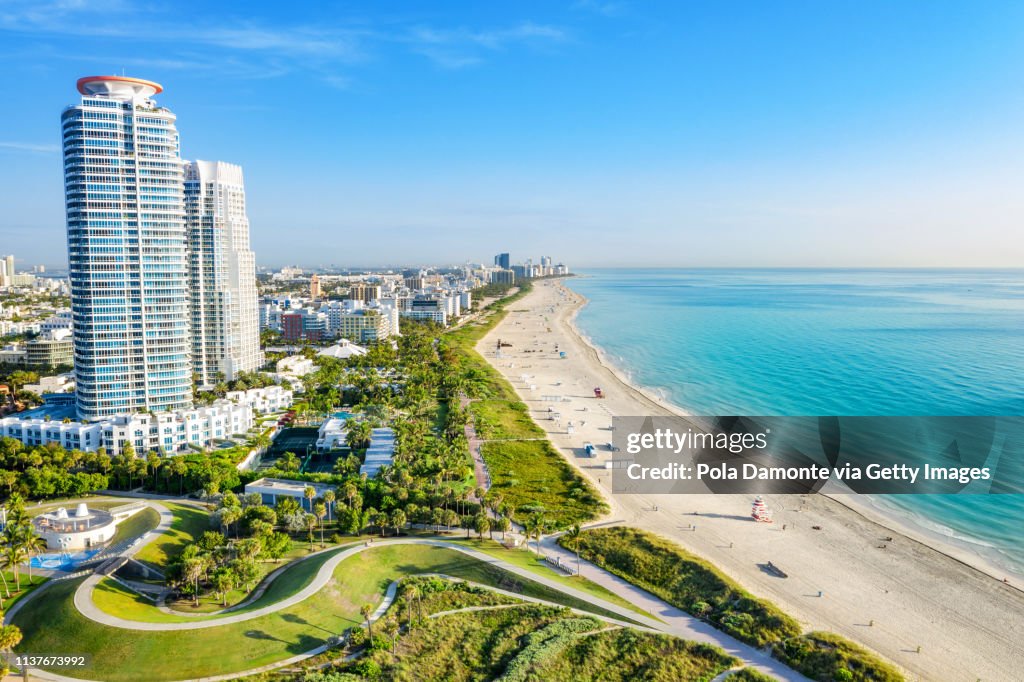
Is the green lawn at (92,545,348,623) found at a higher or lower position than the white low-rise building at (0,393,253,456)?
lower

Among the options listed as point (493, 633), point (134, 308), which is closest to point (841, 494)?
point (493, 633)

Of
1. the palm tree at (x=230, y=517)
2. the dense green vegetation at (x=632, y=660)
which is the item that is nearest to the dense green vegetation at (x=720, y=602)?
the dense green vegetation at (x=632, y=660)

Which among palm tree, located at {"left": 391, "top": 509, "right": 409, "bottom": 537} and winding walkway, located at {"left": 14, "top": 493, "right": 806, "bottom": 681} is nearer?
winding walkway, located at {"left": 14, "top": 493, "right": 806, "bottom": 681}

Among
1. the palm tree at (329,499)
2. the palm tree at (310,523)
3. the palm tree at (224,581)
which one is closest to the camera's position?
the palm tree at (224,581)

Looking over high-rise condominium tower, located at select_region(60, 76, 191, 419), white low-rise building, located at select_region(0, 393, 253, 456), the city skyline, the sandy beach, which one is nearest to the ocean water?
the sandy beach

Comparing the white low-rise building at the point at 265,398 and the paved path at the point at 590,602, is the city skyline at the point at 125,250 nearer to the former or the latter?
the white low-rise building at the point at 265,398

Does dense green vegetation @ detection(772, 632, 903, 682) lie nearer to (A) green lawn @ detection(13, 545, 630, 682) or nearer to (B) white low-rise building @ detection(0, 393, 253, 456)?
(A) green lawn @ detection(13, 545, 630, 682)
